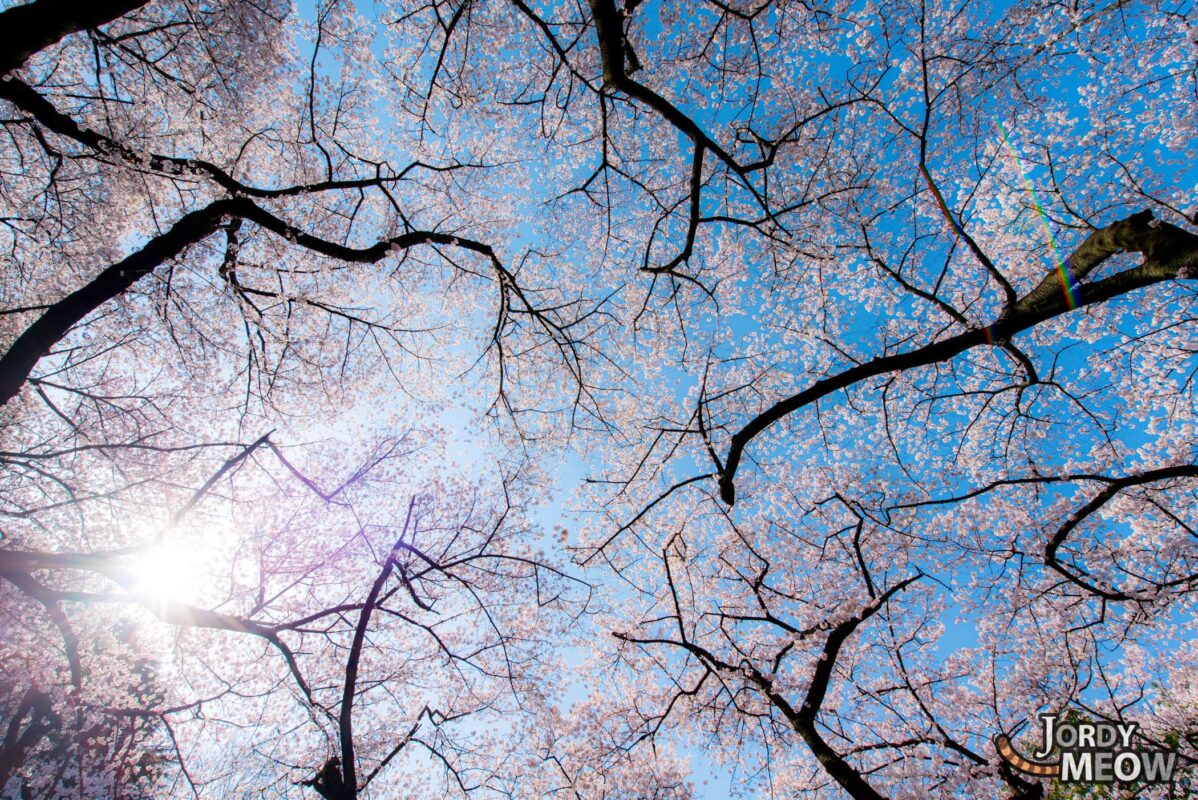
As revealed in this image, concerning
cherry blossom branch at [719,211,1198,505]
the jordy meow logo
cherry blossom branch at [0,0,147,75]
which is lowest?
the jordy meow logo

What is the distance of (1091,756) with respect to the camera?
22.8 ft

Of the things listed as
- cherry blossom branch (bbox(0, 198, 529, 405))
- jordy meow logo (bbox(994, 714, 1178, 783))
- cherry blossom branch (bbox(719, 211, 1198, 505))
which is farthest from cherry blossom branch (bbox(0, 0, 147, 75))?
jordy meow logo (bbox(994, 714, 1178, 783))

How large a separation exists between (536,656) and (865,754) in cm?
885

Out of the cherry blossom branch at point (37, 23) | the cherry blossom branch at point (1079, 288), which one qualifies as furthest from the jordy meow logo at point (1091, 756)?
the cherry blossom branch at point (37, 23)

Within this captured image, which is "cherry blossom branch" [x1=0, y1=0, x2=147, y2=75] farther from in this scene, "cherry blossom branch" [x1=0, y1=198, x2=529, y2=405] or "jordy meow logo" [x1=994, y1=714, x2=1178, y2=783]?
"jordy meow logo" [x1=994, y1=714, x2=1178, y2=783]

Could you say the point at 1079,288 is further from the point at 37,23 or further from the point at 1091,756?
the point at 37,23

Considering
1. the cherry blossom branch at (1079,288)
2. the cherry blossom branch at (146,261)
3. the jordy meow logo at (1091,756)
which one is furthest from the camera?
the jordy meow logo at (1091,756)

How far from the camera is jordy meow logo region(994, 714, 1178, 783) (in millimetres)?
6539

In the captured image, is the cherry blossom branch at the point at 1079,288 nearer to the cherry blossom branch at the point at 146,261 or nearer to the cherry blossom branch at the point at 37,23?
the cherry blossom branch at the point at 146,261

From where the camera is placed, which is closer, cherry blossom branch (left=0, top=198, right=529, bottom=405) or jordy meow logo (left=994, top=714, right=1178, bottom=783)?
cherry blossom branch (left=0, top=198, right=529, bottom=405)

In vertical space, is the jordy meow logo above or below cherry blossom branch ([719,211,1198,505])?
below

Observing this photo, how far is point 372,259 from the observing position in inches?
258

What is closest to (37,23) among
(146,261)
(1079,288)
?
(146,261)

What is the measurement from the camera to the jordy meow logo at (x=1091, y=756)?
654cm
